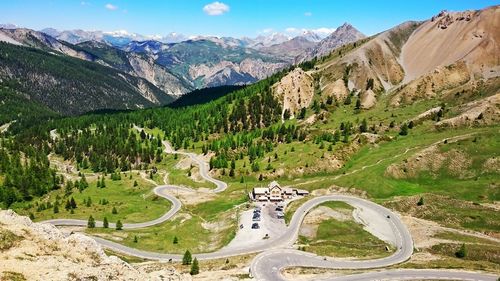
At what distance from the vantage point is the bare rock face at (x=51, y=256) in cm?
5147

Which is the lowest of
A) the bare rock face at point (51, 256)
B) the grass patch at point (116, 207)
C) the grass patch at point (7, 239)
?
the grass patch at point (116, 207)

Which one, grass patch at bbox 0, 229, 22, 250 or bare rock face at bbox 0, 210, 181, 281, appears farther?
grass patch at bbox 0, 229, 22, 250

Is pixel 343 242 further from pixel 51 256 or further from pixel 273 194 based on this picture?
pixel 51 256

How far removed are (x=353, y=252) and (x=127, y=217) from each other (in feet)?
285

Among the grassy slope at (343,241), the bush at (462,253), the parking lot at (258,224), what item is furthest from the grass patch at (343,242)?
the bush at (462,253)

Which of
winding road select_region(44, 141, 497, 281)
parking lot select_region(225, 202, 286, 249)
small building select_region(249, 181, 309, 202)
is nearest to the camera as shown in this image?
winding road select_region(44, 141, 497, 281)

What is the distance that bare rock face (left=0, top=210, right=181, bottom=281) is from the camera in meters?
51.5

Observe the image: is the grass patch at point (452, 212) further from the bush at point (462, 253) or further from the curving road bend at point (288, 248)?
the bush at point (462, 253)

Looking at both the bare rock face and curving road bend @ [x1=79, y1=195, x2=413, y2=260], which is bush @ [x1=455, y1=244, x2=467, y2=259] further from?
the bare rock face

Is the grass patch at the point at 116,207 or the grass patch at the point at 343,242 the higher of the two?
the grass patch at the point at 343,242

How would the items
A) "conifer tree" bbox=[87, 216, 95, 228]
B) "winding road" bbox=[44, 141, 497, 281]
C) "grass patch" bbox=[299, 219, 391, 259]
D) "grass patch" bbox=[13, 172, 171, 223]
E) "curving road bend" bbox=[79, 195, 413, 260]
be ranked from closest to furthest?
1. "winding road" bbox=[44, 141, 497, 281]
2. "curving road bend" bbox=[79, 195, 413, 260]
3. "grass patch" bbox=[299, 219, 391, 259]
4. "conifer tree" bbox=[87, 216, 95, 228]
5. "grass patch" bbox=[13, 172, 171, 223]

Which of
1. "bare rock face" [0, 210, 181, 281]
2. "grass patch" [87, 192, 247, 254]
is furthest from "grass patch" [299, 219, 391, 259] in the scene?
"bare rock face" [0, 210, 181, 281]

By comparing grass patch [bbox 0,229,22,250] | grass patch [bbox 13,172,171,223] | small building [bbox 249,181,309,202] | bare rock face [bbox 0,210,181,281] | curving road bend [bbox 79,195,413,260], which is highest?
grass patch [bbox 0,229,22,250]

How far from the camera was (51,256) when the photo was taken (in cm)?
5834
